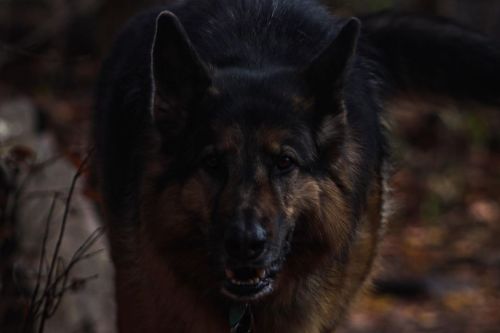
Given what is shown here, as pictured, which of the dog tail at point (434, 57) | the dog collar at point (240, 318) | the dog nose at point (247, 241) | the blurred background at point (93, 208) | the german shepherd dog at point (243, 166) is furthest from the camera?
the dog tail at point (434, 57)

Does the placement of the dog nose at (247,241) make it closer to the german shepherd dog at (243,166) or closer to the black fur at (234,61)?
the german shepherd dog at (243,166)

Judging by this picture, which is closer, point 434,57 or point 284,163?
point 284,163

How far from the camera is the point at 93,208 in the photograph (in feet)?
30.9

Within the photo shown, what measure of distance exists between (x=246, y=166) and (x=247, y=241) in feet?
1.21

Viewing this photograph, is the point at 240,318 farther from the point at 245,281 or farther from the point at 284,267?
the point at 245,281

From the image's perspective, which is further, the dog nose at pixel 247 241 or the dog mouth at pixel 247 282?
the dog mouth at pixel 247 282

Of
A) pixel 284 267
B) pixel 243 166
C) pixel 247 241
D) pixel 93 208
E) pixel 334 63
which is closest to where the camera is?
pixel 247 241

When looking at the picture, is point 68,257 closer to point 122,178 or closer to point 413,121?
point 122,178

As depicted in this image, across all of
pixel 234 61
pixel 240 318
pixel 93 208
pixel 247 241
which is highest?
pixel 234 61

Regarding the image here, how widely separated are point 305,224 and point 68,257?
8.89 ft

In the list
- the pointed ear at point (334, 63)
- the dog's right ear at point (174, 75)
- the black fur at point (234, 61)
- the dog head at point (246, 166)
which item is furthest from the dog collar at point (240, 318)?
the pointed ear at point (334, 63)

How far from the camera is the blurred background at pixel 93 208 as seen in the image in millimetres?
6250

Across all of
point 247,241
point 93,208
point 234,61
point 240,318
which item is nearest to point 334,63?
point 234,61

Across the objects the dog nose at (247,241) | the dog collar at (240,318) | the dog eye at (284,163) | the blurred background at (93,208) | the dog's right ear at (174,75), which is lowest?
the blurred background at (93,208)
